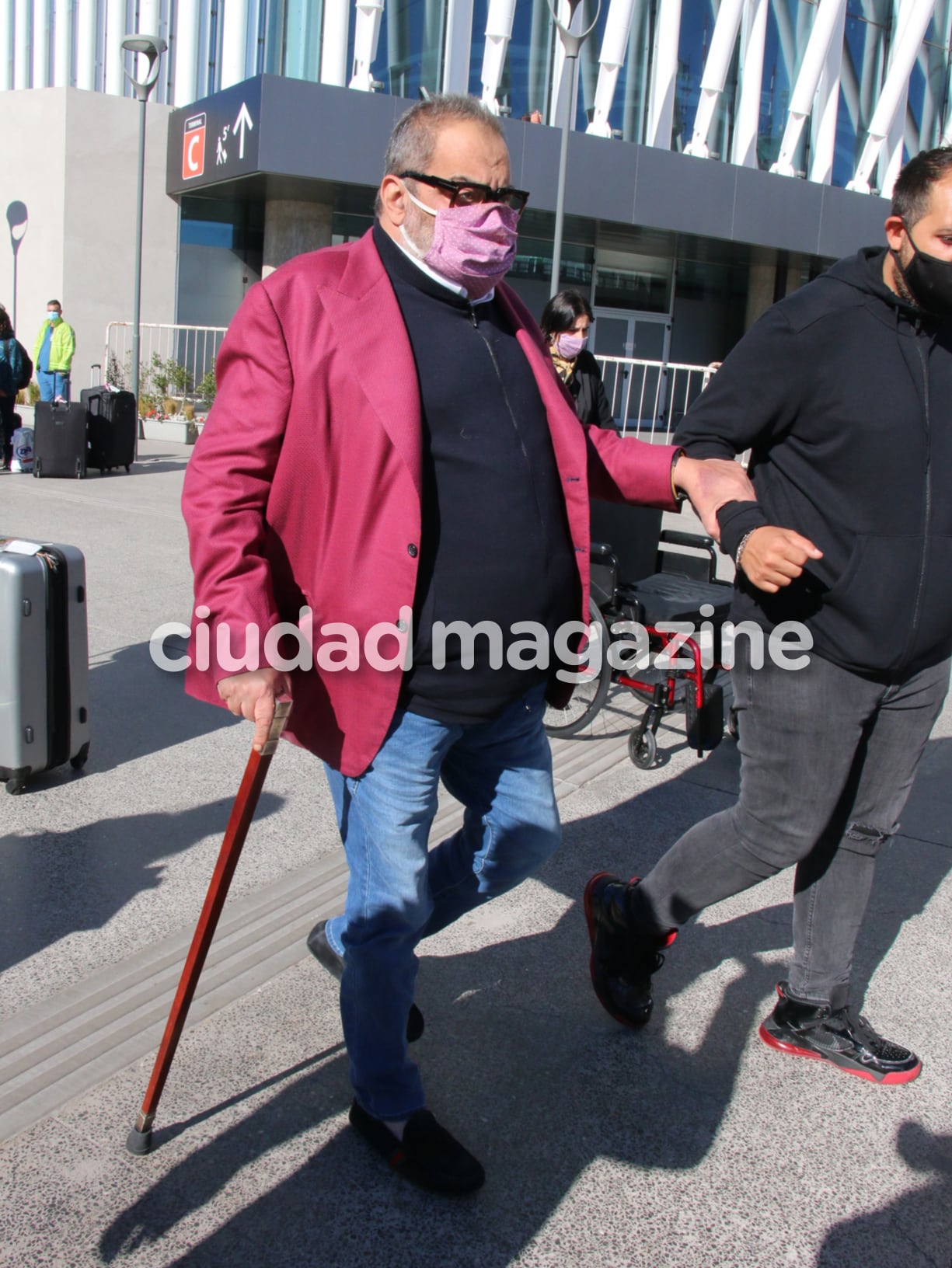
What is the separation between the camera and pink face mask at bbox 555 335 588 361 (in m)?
5.45

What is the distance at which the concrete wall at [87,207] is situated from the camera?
20516mm

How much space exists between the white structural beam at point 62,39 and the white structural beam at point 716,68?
→ 14072 millimetres

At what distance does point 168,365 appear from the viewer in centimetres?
1933

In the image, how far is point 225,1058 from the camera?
8.66ft

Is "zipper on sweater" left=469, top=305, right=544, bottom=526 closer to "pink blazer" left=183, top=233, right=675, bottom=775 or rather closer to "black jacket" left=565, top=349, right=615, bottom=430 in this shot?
"pink blazer" left=183, top=233, right=675, bottom=775

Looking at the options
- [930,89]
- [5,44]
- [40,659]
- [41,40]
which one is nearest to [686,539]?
[40,659]

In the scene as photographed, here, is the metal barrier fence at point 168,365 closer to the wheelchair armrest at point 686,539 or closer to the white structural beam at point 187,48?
the white structural beam at point 187,48

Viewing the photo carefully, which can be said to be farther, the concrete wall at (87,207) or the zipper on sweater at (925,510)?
the concrete wall at (87,207)

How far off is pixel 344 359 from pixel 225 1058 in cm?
161

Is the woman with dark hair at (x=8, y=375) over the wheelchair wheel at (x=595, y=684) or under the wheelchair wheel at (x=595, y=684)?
over

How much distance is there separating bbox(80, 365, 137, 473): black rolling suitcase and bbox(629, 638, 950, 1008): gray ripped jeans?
1096cm

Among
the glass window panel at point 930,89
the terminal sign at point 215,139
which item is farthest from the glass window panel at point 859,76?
the terminal sign at point 215,139

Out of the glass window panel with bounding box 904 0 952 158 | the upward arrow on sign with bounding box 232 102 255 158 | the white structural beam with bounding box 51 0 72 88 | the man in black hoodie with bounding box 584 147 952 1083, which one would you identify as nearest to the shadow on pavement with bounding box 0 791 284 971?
the man in black hoodie with bounding box 584 147 952 1083

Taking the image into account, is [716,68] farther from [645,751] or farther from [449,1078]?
[449,1078]
